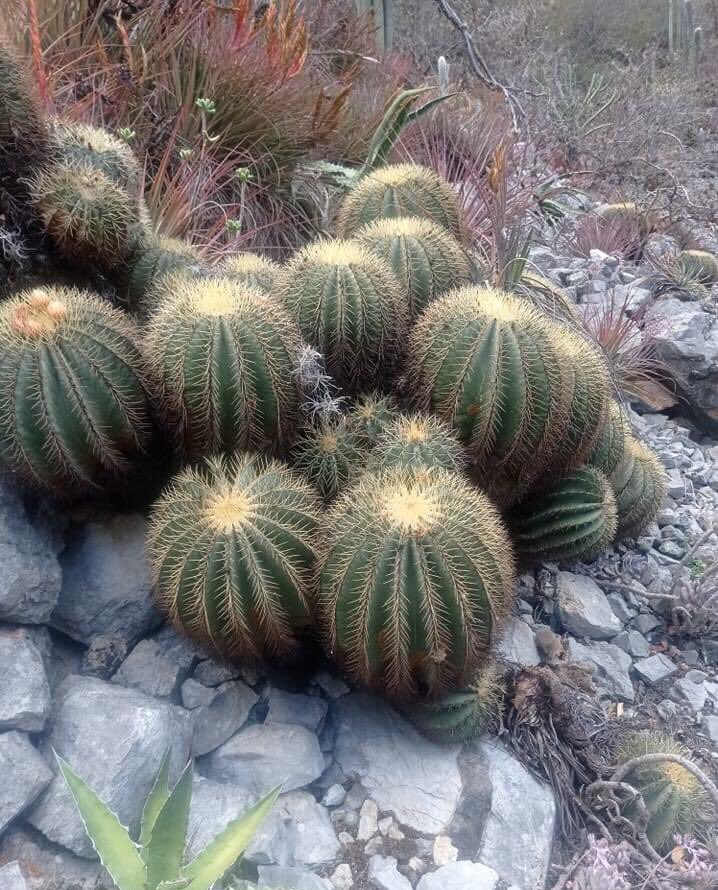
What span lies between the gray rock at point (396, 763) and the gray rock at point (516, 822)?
0.10 m

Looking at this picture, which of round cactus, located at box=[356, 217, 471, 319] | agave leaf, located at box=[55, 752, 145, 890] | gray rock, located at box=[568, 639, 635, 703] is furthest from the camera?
round cactus, located at box=[356, 217, 471, 319]

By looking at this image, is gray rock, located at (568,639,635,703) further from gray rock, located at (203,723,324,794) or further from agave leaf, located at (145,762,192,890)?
agave leaf, located at (145,762,192,890)

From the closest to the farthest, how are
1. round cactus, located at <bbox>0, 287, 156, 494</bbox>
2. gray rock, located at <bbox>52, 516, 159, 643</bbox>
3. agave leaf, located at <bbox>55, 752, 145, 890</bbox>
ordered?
agave leaf, located at <bbox>55, 752, 145, 890</bbox> → round cactus, located at <bbox>0, 287, 156, 494</bbox> → gray rock, located at <bbox>52, 516, 159, 643</bbox>

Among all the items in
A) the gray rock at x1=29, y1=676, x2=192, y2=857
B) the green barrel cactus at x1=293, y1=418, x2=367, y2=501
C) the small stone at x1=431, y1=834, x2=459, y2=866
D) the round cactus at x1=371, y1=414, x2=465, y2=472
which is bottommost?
the small stone at x1=431, y1=834, x2=459, y2=866

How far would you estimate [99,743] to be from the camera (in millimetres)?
1759

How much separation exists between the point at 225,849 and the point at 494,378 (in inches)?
50.6

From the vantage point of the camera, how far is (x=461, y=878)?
1.68 m

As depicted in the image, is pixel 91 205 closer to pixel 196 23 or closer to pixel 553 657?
pixel 553 657

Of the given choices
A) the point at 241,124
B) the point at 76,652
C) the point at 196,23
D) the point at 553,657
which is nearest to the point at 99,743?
the point at 76,652

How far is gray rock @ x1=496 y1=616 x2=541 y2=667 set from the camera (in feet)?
7.48

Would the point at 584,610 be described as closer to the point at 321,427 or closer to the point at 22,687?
the point at 321,427

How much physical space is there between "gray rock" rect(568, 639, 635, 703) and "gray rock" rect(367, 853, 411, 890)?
0.89 m

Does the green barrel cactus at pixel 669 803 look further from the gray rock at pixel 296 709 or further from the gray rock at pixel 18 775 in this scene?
the gray rock at pixel 18 775

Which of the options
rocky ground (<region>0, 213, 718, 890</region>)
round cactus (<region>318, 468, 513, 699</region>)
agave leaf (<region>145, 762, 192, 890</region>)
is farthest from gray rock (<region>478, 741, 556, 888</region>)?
agave leaf (<region>145, 762, 192, 890</region>)
